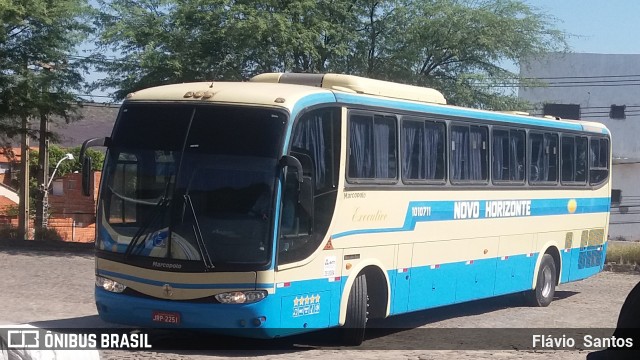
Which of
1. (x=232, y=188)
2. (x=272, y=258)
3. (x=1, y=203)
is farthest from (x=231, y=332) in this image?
(x=1, y=203)

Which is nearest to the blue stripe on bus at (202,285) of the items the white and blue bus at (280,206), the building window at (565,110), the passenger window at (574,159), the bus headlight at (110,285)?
the white and blue bus at (280,206)

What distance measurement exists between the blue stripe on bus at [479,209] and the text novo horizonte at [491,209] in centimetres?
3

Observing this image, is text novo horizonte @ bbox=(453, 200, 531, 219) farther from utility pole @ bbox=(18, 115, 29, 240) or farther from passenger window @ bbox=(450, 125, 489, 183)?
utility pole @ bbox=(18, 115, 29, 240)

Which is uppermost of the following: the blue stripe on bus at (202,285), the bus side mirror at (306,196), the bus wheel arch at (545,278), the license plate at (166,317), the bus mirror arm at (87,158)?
the bus mirror arm at (87,158)

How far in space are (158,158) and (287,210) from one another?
1.69 meters

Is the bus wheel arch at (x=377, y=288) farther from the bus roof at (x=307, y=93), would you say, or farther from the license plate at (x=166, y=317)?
the license plate at (x=166, y=317)

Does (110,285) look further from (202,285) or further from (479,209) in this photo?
(479,209)

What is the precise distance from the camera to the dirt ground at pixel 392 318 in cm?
1161

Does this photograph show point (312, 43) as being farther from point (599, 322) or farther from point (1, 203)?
point (1, 203)

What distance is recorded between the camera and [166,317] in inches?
423

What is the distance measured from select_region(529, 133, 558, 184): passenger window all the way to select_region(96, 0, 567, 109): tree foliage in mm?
7971

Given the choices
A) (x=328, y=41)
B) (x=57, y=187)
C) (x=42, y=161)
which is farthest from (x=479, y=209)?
(x=57, y=187)

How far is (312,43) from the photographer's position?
24.2 metres

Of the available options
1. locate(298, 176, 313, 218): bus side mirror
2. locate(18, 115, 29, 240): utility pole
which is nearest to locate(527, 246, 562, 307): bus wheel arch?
locate(298, 176, 313, 218): bus side mirror
